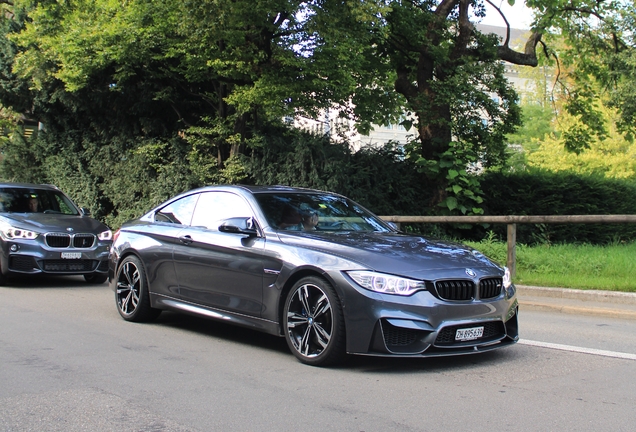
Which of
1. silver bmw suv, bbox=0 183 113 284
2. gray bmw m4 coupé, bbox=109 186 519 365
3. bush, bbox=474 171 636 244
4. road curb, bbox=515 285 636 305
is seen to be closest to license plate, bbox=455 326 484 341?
gray bmw m4 coupé, bbox=109 186 519 365

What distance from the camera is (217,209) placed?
25.6 feet

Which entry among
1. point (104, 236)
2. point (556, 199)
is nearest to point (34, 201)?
point (104, 236)

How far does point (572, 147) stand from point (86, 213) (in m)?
15.4

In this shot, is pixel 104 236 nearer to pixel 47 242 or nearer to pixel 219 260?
pixel 47 242

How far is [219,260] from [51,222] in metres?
6.47

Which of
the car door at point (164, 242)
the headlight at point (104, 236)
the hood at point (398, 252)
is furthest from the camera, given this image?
the headlight at point (104, 236)

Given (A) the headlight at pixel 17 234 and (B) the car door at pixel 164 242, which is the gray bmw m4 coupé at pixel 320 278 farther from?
(A) the headlight at pixel 17 234

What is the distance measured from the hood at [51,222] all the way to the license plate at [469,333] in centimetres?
836

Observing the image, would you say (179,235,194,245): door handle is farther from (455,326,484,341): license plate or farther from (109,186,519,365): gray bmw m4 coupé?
(455,326,484,341): license plate

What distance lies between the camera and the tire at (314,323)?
6.01 metres

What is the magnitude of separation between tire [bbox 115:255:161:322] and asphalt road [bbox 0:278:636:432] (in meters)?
0.27

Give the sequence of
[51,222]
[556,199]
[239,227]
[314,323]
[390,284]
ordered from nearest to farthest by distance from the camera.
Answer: [390,284] < [314,323] < [239,227] < [51,222] < [556,199]

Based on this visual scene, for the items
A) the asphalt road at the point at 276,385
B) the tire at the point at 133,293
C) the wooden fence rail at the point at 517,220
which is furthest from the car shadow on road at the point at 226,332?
the wooden fence rail at the point at 517,220

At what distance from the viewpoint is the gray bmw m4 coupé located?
5852 millimetres
